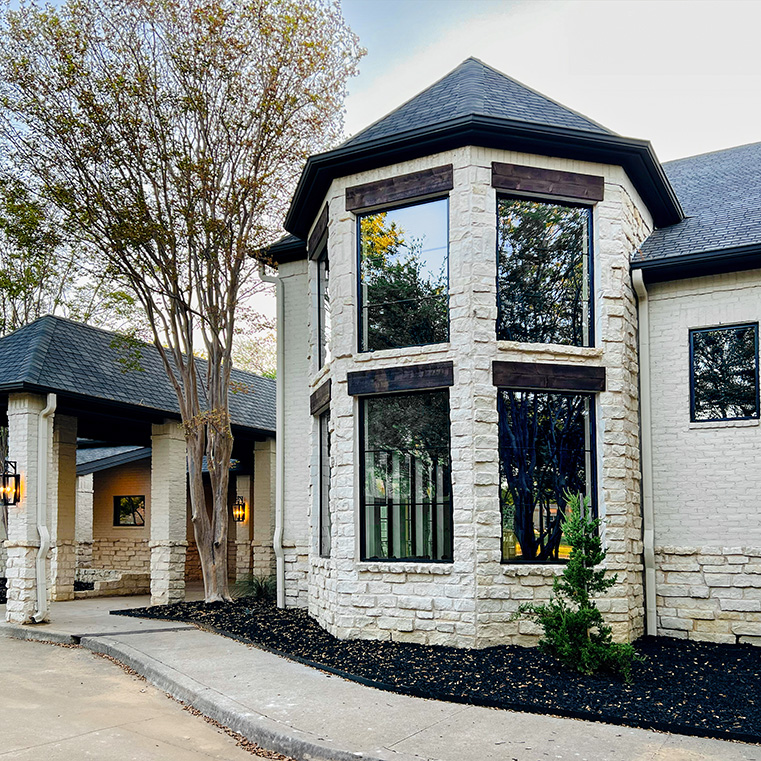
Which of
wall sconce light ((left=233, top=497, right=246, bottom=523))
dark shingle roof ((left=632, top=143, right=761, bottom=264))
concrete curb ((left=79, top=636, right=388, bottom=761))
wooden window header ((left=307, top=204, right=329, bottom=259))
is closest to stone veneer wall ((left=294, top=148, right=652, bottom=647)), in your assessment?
wooden window header ((left=307, top=204, right=329, bottom=259))

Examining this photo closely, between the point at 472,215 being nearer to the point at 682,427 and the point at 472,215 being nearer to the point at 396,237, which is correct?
the point at 396,237

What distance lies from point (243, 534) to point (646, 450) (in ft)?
40.0

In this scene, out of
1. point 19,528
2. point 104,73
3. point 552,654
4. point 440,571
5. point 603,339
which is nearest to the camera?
point 552,654

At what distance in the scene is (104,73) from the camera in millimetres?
12062

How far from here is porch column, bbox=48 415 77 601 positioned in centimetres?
1461

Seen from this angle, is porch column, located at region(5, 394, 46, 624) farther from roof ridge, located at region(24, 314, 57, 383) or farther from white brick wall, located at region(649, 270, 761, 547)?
white brick wall, located at region(649, 270, 761, 547)

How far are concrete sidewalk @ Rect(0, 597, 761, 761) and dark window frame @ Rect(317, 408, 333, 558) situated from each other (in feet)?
8.12

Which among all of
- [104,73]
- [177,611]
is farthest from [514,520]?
[104,73]

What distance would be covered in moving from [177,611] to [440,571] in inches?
209

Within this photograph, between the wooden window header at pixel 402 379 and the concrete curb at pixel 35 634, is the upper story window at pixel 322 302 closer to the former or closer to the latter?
the wooden window header at pixel 402 379

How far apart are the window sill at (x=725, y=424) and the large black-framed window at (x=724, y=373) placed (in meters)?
0.08

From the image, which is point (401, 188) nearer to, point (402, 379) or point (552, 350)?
point (402, 379)

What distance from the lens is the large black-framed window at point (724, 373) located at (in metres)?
9.70

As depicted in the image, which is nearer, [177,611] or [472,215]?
[472,215]
